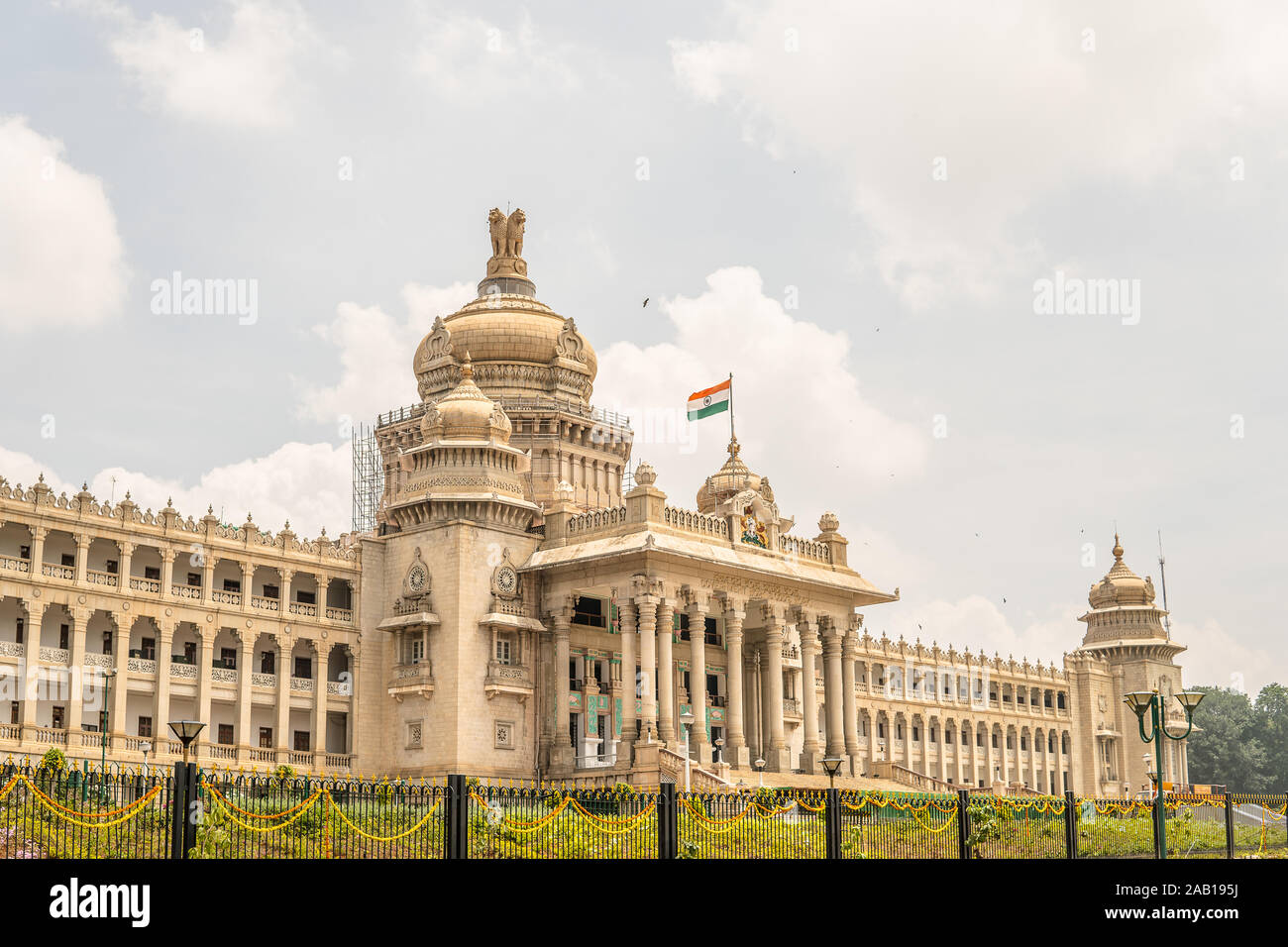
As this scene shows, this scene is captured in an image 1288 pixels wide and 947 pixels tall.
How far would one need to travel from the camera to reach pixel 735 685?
5675 cm

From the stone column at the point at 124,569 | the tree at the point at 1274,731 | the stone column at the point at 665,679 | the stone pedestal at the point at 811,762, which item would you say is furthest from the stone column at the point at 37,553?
the tree at the point at 1274,731

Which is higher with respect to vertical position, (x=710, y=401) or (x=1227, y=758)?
(x=710, y=401)

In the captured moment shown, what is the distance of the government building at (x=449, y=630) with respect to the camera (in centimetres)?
5216

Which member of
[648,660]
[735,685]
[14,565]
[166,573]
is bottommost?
[735,685]

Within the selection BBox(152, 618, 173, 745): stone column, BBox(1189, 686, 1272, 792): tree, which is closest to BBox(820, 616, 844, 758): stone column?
BBox(152, 618, 173, 745): stone column

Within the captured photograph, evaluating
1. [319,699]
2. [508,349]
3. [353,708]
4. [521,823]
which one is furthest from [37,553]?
Result: [521,823]

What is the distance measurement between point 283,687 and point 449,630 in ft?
20.8

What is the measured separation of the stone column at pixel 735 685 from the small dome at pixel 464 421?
10625mm

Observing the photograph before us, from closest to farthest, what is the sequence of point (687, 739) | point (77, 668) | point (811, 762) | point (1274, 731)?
point (77, 668)
point (687, 739)
point (811, 762)
point (1274, 731)

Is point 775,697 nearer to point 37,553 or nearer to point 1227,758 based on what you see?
→ point 37,553

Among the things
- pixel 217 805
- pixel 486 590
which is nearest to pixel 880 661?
pixel 486 590

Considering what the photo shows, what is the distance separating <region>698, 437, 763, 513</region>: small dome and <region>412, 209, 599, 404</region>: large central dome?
707cm

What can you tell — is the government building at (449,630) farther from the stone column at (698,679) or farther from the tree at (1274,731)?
the tree at (1274,731)
